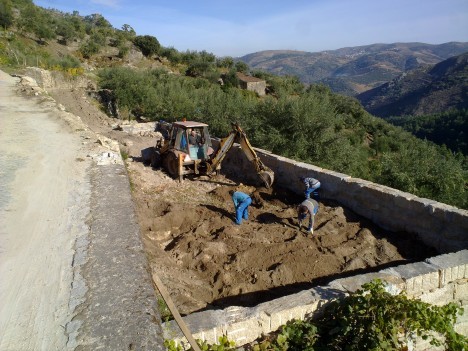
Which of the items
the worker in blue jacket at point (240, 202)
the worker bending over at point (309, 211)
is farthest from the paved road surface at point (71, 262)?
the worker bending over at point (309, 211)

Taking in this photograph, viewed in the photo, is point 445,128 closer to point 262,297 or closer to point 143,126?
point 143,126

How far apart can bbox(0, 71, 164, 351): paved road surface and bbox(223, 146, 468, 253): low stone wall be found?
4.17m

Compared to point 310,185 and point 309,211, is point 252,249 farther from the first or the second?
point 310,185

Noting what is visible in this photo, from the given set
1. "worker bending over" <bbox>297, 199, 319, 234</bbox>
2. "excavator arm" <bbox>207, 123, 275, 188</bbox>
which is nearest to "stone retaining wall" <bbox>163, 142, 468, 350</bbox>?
"worker bending over" <bbox>297, 199, 319, 234</bbox>

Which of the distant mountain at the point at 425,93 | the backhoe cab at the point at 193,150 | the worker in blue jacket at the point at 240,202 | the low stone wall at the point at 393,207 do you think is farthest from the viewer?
the distant mountain at the point at 425,93

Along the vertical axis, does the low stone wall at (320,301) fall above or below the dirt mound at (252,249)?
above

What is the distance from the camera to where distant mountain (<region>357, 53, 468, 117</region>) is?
86.3 m

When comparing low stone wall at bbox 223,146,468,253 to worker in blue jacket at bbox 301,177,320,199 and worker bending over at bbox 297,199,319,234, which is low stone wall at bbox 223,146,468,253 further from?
worker bending over at bbox 297,199,319,234

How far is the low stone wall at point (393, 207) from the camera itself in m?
5.72

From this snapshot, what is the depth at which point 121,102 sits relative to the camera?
78.4 feet

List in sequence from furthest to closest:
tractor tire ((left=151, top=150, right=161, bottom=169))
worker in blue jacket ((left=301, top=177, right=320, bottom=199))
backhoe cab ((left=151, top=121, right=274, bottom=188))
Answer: tractor tire ((left=151, top=150, right=161, bottom=169)) → backhoe cab ((left=151, top=121, right=274, bottom=188)) → worker in blue jacket ((left=301, top=177, right=320, bottom=199))

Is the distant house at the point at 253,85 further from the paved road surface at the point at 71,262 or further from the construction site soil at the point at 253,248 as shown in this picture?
the paved road surface at the point at 71,262

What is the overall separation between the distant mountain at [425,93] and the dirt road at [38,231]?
8692 cm

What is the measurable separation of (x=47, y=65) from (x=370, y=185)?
31.5 meters
